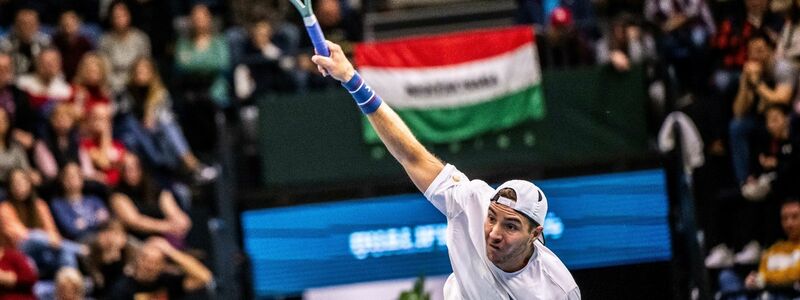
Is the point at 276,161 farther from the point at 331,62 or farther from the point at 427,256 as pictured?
the point at 331,62

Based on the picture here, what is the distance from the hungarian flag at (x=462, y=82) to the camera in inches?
633

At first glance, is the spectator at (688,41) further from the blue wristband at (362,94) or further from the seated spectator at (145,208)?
the blue wristband at (362,94)

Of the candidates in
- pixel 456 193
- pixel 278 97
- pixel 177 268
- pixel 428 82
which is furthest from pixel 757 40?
pixel 456 193

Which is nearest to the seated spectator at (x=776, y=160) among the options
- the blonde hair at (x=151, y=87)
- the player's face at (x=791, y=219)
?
the player's face at (x=791, y=219)

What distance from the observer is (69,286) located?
14336mm

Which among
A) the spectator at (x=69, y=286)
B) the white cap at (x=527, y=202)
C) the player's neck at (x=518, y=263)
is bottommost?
the spectator at (x=69, y=286)

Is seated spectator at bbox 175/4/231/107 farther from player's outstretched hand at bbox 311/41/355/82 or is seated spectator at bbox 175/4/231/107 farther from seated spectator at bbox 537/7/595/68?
player's outstretched hand at bbox 311/41/355/82

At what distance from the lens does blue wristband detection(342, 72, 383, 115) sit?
8.06 m

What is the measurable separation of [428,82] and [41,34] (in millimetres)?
4955

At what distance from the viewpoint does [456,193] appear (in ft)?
26.2

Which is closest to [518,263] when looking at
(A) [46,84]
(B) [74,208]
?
(B) [74,208]

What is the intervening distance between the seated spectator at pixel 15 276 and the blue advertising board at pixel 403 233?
2.15 meters

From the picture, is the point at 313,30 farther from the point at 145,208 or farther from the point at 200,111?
the point at 200,111

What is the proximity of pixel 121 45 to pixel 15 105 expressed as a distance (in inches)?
71.0
